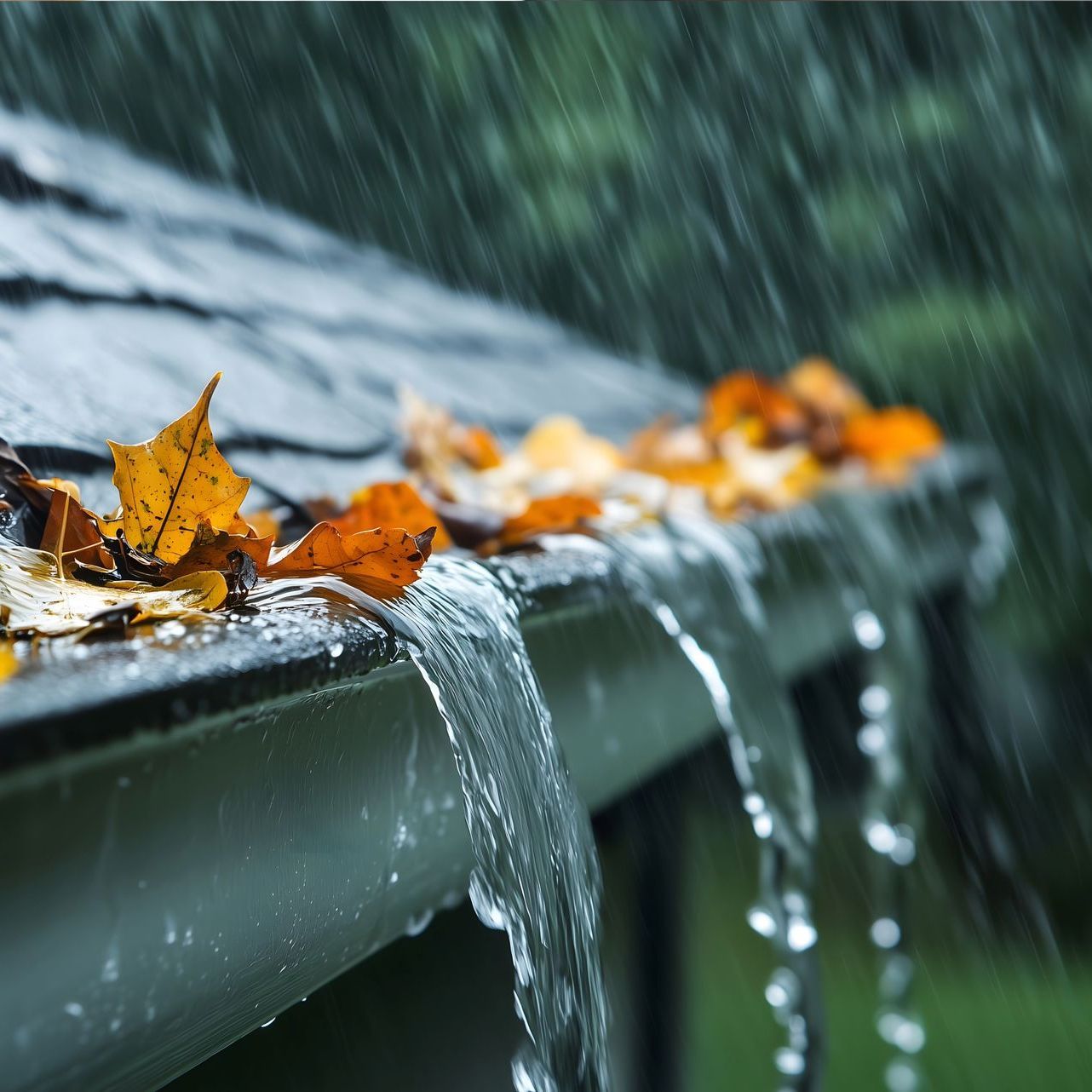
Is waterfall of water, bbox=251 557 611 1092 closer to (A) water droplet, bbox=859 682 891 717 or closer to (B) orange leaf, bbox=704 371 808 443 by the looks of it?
(B) orange leaf, bbox=704 371 808 443

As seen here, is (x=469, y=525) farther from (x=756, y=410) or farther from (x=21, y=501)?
(x=756, y=410)

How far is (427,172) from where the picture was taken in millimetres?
5777

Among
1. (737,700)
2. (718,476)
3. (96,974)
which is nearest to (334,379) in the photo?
(718,476)

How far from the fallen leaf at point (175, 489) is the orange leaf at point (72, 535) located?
1.2 inches

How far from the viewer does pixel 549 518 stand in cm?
123

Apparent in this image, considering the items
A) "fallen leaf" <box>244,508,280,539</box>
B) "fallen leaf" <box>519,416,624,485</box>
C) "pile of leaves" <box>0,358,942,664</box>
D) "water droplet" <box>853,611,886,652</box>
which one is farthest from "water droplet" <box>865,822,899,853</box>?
"fallen leaf" <box>244,508,280,539</box>

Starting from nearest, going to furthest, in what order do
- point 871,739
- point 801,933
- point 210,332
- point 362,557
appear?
point 362,557
point 210,332
point 801,933
point 871,739

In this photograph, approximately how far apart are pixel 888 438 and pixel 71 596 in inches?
105

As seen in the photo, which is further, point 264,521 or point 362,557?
point 264,521

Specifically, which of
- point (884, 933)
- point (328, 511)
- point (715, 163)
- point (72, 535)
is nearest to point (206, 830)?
point (72, 535)

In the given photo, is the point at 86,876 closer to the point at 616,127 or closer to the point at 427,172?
the point at 616,127

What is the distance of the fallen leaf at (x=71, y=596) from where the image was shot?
23.5 inches

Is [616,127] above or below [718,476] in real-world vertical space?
above

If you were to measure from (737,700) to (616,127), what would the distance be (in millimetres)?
4370
